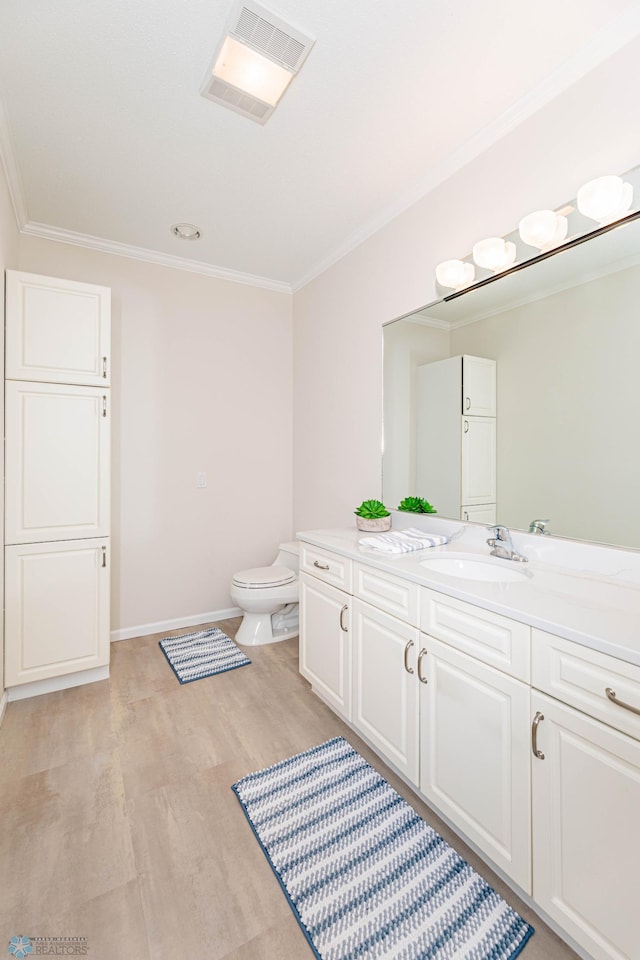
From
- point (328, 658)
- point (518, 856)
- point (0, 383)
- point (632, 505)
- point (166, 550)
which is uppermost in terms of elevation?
point (0, 383)

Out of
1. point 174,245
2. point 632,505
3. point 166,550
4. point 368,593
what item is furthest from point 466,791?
point 174,245

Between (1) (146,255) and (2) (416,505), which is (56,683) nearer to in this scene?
(2) (416,505)

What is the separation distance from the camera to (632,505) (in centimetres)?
139

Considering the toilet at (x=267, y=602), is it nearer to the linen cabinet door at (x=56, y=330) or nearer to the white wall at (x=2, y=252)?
the white wall at (x=2, y=252)

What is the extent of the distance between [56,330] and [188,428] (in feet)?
3.49

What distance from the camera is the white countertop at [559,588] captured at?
983 millimetres

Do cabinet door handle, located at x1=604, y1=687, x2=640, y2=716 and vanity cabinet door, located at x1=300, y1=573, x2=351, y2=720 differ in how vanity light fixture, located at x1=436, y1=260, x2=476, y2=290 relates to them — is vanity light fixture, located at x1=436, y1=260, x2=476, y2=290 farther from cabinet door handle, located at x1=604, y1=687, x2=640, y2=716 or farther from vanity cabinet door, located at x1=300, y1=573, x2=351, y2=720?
cabinet door handle, located at x1=604, y1=687, x2=640, y2=716

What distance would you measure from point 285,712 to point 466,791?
1.05 meters

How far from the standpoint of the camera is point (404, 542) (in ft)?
6.19

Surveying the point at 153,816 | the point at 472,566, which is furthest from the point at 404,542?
the point at 153,816

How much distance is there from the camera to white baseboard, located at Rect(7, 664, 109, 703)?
7.36 ft

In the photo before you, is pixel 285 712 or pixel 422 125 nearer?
pixel 422 125

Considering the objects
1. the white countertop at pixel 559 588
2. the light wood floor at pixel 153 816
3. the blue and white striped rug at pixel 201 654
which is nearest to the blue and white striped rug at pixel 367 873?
the light wood floor at pixel 153 816

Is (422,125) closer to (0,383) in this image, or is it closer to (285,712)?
(0,383)
